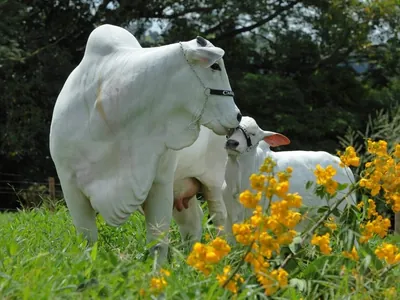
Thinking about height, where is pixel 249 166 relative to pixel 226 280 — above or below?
below

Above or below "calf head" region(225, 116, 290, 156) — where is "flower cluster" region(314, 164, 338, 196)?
above

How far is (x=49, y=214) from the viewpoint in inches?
288

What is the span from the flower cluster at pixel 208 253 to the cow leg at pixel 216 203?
281 centimetres

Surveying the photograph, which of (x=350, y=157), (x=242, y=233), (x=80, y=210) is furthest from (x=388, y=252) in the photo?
(x=80, y=210)

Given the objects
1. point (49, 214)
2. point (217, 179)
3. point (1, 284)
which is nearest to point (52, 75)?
point (49, 214)

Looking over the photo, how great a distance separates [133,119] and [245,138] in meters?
0.79

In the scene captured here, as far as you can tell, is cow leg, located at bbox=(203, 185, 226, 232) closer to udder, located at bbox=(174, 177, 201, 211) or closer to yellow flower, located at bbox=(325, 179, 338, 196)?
udder, located at bbox=(174, 177, 201, 211)

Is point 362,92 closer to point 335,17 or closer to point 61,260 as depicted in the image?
point 335,17

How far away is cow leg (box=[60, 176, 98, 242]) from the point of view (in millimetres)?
4953

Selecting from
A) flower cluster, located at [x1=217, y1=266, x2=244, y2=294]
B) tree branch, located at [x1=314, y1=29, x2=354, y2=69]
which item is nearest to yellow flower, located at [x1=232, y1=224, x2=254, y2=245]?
flower cluster, located at [x1=217, y1=266, x2=244, y2=294]

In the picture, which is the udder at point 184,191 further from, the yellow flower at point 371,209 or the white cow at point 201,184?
the yellow flower at point 371,209

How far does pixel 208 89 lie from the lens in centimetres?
485

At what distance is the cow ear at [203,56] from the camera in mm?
4785

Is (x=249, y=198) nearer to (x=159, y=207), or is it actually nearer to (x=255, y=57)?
(x=159, y=207)
